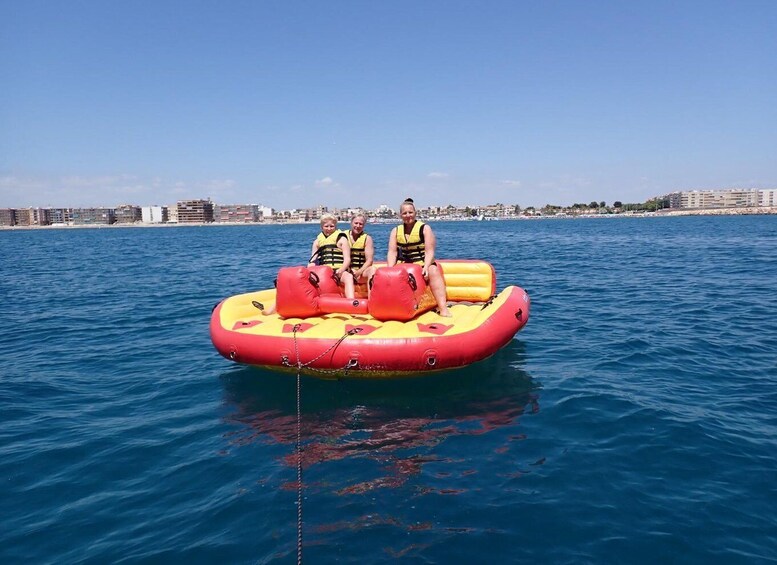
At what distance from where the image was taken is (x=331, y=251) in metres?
8.33

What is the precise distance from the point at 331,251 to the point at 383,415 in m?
3.26

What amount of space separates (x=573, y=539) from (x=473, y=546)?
73 centimetres

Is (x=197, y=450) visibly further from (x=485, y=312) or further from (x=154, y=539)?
(x=485, y=312)

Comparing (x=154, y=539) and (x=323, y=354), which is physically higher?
(x=323, y=354)

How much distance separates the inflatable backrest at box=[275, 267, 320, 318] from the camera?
285 inches

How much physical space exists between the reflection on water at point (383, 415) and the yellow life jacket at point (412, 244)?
72.6 inches

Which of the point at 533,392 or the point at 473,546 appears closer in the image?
the point at 473,546

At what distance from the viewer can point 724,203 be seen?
17462 cm

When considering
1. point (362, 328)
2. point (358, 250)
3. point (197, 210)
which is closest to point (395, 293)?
point (362, 328)

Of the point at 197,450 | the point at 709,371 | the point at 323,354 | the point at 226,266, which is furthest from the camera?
the point at 226,266

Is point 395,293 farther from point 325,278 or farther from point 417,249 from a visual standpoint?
point 325,278

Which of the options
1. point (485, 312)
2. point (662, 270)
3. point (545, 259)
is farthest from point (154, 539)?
point (545, 259)

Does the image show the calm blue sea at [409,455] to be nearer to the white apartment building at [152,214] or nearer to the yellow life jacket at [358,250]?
the yellow life jacket at [358,250]

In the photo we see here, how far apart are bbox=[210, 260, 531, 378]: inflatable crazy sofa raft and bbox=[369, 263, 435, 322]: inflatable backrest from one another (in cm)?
1
